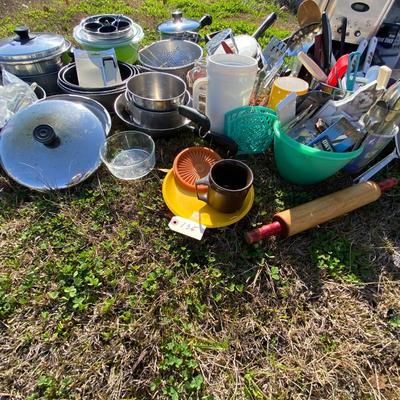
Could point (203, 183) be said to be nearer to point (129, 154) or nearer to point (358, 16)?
point (129, 154)

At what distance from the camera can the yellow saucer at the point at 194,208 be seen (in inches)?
46.2

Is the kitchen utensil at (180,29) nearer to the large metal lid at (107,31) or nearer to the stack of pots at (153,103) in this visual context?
the large metal lid at (107,31)

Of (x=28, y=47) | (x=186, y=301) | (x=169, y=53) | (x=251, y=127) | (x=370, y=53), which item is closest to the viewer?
(x=186, y=301)

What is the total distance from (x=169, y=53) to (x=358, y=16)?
3.52 feet

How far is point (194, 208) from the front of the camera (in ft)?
4.00

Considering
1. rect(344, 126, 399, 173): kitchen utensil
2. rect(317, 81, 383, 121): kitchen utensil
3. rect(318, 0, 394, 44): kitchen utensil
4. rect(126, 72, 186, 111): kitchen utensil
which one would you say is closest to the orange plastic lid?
rect(126, 72, 186, 111): kitchen utensil

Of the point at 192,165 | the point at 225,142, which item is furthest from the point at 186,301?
the point at 225,142

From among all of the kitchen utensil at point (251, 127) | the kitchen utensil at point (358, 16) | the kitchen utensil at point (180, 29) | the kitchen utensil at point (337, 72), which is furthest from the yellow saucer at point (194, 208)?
the kitchen utensil at point (180, 29)

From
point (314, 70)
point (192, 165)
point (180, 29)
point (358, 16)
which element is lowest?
point (192, 165)

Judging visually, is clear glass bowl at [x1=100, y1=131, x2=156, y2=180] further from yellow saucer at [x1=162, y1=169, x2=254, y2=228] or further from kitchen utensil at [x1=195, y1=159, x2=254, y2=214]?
kitchen utensil at [x1=195, y1=159, x2=254, y2=214]

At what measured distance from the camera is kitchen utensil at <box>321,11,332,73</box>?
135cm

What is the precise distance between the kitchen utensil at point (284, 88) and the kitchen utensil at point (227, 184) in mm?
480

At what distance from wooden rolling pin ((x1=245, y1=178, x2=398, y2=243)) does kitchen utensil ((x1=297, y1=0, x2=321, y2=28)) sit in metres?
0.88

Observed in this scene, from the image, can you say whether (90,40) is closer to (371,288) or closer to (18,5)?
(371,288)
